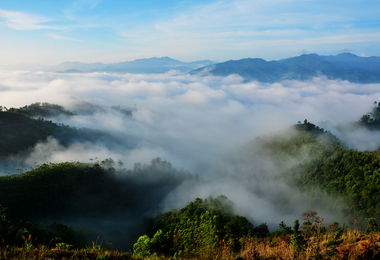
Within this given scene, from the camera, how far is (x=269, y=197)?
79562 millimetres

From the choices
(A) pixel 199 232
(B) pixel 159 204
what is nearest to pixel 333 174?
(A) pixel 199 232

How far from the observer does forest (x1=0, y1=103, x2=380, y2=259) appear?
1797 cm

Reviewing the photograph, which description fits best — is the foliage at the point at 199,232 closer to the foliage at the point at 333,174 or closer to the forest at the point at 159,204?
the forest at the point at 159,204

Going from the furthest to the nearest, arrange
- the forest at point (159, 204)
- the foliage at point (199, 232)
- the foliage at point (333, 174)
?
the foliage at point (333, 174) → the foliage at point (199, 232) → the forest at point (159, 204)

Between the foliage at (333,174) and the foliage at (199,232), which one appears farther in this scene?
the foliage at (333,174)

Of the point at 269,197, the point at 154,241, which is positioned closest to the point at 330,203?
the point at 269,197

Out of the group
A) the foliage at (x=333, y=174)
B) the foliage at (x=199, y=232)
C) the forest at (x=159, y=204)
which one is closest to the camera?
the forest at (x=159, y=204)

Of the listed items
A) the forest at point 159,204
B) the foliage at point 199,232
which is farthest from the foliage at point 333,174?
the foliage at point 199,232

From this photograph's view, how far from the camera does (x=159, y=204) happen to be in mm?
75125

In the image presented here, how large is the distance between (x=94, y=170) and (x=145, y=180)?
20.8 meters

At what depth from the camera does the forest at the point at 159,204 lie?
59.0 ft

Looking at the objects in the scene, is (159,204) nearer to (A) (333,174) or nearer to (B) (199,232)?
(B) (199,232)

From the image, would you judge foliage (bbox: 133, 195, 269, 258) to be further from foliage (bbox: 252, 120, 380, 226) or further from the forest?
foliage (bbox: 252, 120, 380, 226)

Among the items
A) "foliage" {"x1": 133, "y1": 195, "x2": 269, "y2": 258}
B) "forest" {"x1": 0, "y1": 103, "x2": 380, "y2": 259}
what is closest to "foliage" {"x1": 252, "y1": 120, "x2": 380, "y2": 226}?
"forest" {"x1": 0, "y1": 103, "x2": 380, "y2": 259}
